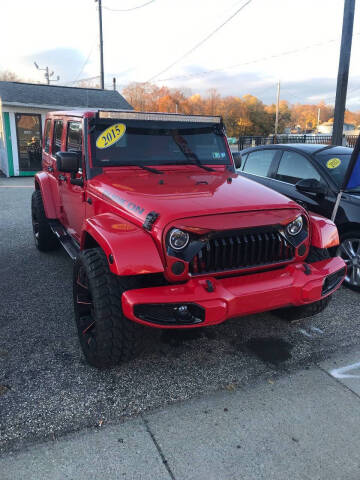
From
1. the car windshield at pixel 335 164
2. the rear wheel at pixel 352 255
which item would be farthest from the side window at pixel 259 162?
the rear wheel at pixel 352 255

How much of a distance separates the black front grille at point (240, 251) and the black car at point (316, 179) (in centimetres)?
165

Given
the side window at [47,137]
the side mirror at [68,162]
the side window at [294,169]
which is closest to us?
the side mirror at [68,162]

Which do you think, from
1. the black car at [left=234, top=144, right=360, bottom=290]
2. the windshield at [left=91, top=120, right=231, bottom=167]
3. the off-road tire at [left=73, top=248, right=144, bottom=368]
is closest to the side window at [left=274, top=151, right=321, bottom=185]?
the black car at [left=234, top=144, right=360, bottom=290]

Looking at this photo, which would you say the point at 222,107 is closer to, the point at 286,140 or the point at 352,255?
the point at 286,140

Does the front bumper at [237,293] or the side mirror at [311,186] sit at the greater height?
the side mirror at [311,186]

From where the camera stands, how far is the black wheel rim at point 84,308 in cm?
303

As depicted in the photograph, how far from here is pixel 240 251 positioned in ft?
9.30

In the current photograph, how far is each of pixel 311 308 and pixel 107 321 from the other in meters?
1.81

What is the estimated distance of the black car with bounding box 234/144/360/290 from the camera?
14.6 feet

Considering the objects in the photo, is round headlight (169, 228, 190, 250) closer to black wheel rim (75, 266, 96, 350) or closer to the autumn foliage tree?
black wheel rim (75, 266, 96, 350)

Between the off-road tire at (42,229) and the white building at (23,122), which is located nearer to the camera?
the off-road tire at (42,229)

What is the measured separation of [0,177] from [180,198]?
49.2 ft

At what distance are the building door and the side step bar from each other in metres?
11.6

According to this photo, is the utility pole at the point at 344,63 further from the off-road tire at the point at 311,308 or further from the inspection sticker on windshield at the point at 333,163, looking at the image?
the off-road tire at the point at 311,308
